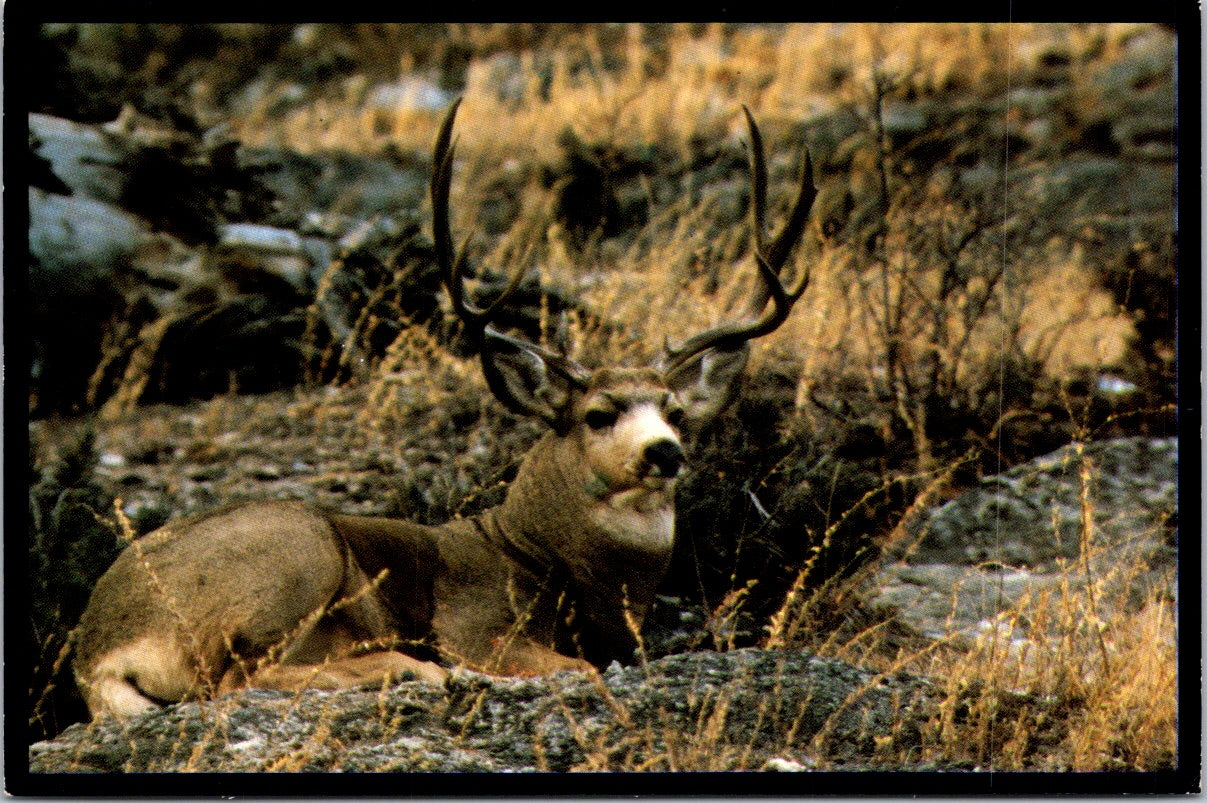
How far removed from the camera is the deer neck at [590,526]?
721 cm

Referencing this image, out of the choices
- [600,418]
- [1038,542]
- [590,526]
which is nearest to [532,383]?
[600,418]

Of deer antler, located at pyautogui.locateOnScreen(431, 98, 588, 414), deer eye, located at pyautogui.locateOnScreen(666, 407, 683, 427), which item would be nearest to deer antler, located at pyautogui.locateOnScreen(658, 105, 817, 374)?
deer eye, located at pyautogui.locateOnScreen(666, 407, 683, 427)

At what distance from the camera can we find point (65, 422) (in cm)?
902

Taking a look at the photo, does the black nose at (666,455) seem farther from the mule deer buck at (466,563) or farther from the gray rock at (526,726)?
the gray rock at (526,726)

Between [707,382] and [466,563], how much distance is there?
1241mm

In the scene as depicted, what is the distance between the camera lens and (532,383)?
730 centimetres

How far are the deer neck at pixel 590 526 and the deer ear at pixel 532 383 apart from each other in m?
0.15

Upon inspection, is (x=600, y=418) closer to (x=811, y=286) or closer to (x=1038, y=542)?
(x=1038, y=542)

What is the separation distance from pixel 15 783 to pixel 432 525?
216cm

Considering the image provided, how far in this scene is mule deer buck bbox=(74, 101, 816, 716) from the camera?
21.8 feet

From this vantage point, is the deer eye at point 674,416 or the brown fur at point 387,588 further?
the deer eye at point 674,416

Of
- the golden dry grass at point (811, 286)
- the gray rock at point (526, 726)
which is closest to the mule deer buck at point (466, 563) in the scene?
the gray rock at point (526, 726)

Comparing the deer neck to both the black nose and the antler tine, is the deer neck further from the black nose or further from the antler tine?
the antler tine

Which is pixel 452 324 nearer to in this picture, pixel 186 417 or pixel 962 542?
pixel 186 417
